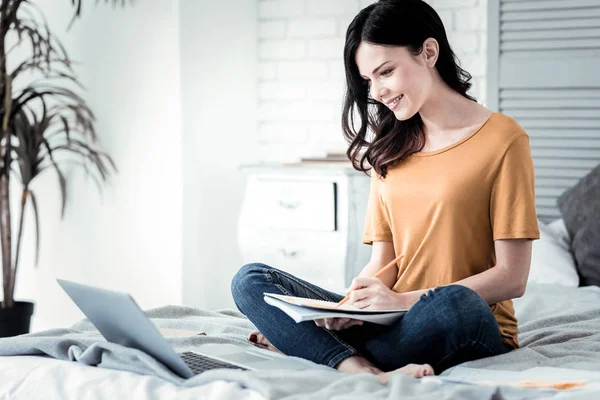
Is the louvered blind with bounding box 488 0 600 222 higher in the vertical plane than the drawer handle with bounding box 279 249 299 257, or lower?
higher

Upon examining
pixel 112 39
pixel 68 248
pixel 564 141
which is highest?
pixel 112 39

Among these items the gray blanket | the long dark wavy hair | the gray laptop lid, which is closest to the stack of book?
the gray blanket

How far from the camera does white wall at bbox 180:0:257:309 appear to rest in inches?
141

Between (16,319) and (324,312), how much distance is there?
2.12 metres

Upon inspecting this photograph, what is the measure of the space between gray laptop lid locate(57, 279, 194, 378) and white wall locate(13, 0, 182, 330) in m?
1.95

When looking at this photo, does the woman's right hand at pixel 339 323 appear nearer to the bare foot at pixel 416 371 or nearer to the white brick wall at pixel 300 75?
the bare foot at pixel 416 371

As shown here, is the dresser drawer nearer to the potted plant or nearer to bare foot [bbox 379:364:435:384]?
the potted plant

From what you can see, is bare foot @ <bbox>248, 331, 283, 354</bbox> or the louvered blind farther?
the louvered blind

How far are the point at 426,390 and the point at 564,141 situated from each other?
2.05 metres

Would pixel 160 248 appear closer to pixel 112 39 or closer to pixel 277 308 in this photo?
pixel 112 39

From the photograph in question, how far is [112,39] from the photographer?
364cm

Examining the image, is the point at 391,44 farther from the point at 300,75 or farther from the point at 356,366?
the point at 300,75

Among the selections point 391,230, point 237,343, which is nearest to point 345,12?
point 391,230

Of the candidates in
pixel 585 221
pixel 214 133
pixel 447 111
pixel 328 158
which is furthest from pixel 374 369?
pixel 214 133
